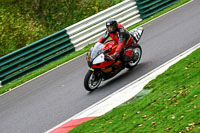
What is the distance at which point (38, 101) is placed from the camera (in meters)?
11.4

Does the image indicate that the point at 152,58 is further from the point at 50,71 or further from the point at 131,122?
the point at 131,122

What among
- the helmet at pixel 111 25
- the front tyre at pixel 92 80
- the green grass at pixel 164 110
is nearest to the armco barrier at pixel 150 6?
the helmet at pixel 111 25

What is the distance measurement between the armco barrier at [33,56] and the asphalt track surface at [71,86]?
1.52 meters

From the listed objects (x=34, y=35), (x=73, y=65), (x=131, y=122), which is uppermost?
(x=34, y=35)

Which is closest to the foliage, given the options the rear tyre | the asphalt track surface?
the asphalt track surface

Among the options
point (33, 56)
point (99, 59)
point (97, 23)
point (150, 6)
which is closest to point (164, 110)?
point (99, 59)

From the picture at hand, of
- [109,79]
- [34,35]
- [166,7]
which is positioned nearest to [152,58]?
[109,79]

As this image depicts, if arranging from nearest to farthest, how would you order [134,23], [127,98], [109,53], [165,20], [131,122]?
1. [131,122]
2. [127,98]
3. [109,53]
4. [165,20]
5. [134,23]

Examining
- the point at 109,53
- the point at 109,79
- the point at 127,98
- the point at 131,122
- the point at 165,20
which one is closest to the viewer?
the point at 131,122

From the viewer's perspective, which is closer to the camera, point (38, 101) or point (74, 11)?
point (38, 101)

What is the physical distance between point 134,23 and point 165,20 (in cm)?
196

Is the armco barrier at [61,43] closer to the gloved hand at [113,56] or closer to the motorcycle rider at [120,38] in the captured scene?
the motorcycle rider at [120,38]

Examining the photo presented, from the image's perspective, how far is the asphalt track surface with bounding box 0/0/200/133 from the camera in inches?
387

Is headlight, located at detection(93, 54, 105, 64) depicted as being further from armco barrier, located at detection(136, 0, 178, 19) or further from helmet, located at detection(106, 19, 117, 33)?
armco barrier, located at detection(136, 0, 178, 19)
